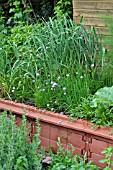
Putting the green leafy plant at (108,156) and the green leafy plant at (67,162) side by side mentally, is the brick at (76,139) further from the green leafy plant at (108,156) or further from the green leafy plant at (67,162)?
the green leafy plant at (108,156)

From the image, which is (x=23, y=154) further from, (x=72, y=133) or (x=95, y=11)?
(x=95, y=11)

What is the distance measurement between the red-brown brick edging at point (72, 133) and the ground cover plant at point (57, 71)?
4.1 inches

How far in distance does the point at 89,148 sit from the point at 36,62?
109 cm

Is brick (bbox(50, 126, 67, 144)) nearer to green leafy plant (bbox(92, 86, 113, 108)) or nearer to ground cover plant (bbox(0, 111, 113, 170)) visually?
ground cover plant (bbox(0, 111, 113, 170))

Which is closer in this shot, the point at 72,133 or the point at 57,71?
the point at 72,133

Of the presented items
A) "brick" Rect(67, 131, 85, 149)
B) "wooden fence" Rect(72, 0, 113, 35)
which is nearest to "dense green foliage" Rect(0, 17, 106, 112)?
"brick" Rect(67, 131, 85, 149)

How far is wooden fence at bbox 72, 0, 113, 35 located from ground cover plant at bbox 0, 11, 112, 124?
1.48 ft

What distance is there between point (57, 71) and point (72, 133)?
2.35 ft

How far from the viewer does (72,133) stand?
2660 mm

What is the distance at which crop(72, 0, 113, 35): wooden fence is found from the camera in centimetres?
363

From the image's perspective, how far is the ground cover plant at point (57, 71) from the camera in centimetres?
293

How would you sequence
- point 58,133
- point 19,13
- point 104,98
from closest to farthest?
point 104,98, point 58,133, point 19,13

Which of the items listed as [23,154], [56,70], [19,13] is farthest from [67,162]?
[19,13]

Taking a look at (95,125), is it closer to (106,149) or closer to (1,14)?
(106,149)
